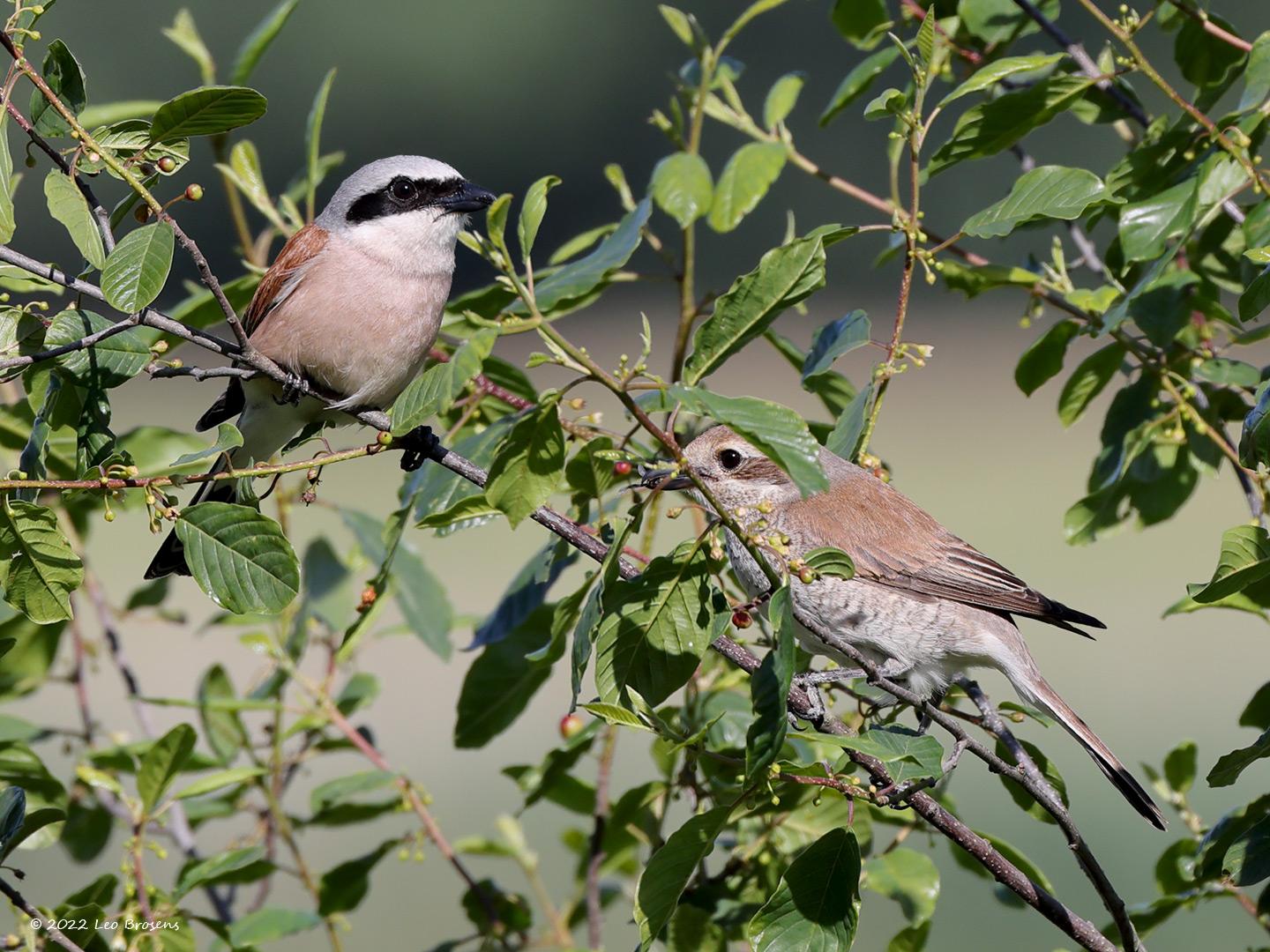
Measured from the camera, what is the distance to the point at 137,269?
1510 millimetres

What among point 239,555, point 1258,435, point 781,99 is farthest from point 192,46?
point 1258,435

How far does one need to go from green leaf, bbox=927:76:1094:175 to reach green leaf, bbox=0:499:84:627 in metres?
1.38

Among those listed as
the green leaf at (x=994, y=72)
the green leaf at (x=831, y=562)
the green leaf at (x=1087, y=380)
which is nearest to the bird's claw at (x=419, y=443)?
the green leaf at (x=831, y=562)

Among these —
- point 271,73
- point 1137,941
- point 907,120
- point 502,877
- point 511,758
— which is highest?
point 271,73

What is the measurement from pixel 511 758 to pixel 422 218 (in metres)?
8.34

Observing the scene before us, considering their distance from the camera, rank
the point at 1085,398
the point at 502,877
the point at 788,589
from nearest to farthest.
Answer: the point at 788,589
the point at 1085,398
the point at 502,877

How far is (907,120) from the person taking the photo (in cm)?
190

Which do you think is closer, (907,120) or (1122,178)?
(907,120)

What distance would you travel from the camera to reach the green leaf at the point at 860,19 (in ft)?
8.13

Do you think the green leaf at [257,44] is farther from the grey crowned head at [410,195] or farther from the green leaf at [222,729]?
the green leaf at [222,729]

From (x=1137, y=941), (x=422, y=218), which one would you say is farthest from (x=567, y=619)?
(x=422, y=218)

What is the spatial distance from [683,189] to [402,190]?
1073 millimetres

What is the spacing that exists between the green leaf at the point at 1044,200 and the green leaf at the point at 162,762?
4.86ft

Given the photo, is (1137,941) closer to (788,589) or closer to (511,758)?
(788,589)
